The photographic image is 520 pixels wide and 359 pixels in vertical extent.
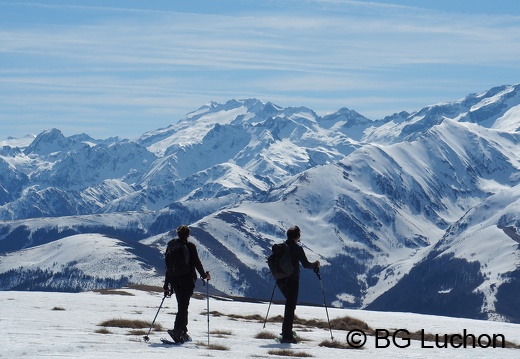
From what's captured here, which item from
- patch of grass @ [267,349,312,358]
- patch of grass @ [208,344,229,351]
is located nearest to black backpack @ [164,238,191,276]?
patch of grass @ [208,344,229,351]

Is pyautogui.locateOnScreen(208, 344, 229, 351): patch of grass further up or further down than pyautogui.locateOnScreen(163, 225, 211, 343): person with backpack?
further down

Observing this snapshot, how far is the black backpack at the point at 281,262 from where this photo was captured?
1199 inches

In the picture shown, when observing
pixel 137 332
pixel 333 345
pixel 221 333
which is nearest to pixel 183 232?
pixel 137 332

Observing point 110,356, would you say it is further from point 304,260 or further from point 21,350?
point 304,260

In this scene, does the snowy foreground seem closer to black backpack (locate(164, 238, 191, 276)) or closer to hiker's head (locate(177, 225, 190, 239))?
black backpack (locate(164, 238, 191, 276))

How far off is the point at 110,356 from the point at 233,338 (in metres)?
8.02

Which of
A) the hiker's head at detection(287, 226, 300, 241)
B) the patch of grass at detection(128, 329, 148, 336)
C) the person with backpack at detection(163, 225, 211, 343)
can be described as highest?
the hiker's head at detection(287, 226, 300, 241)

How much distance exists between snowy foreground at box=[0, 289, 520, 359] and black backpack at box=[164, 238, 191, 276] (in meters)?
2.23

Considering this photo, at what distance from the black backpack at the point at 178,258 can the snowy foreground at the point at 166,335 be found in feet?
7.32

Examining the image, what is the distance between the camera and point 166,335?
3012 centimetres

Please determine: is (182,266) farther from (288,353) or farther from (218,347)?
(288,353)

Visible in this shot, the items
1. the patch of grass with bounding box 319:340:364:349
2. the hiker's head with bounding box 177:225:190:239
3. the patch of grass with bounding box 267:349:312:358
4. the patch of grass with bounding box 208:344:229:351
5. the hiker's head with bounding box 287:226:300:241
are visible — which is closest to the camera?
the patch of grass with bounding box 267:349:312:358

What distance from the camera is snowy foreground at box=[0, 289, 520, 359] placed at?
24.5 meters

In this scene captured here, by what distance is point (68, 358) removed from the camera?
22.1 meters
